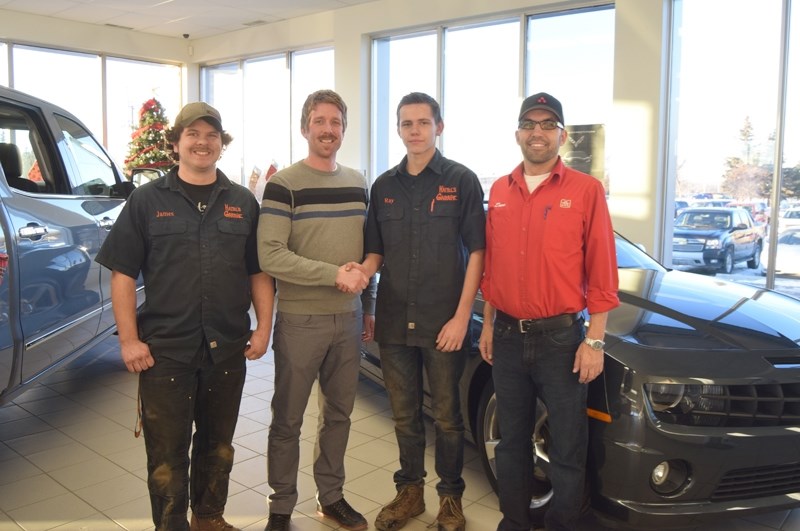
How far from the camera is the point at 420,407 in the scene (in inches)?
107

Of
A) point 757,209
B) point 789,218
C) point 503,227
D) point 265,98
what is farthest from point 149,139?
point 503,227

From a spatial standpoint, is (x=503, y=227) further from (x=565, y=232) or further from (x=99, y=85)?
(x=99, y=85)

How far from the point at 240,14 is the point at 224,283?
8.86 meters

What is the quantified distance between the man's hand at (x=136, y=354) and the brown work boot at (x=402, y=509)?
1107mm

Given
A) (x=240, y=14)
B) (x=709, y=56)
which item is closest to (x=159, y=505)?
(x=709, y=56)

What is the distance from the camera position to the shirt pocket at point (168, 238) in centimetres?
224

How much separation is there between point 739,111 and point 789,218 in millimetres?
1178

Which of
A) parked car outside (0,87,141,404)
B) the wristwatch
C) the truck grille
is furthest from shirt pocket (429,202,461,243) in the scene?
the truck grille

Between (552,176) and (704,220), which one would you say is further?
Answer: (704,220)

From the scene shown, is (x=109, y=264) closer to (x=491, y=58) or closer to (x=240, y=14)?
(x=491, y=58)

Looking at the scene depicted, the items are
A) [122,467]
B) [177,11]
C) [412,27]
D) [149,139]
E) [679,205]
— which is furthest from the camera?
[149,139]

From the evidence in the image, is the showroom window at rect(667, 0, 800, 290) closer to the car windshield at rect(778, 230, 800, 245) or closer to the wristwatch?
the car windshield at rect(778, 230, 800, 245)

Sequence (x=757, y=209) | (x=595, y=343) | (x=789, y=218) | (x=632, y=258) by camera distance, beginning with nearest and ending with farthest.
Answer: (x=595, y=343) → (x=632, y=258) → (x=789, y=218) → (x=757, y=209)

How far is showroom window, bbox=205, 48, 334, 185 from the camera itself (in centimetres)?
1091
